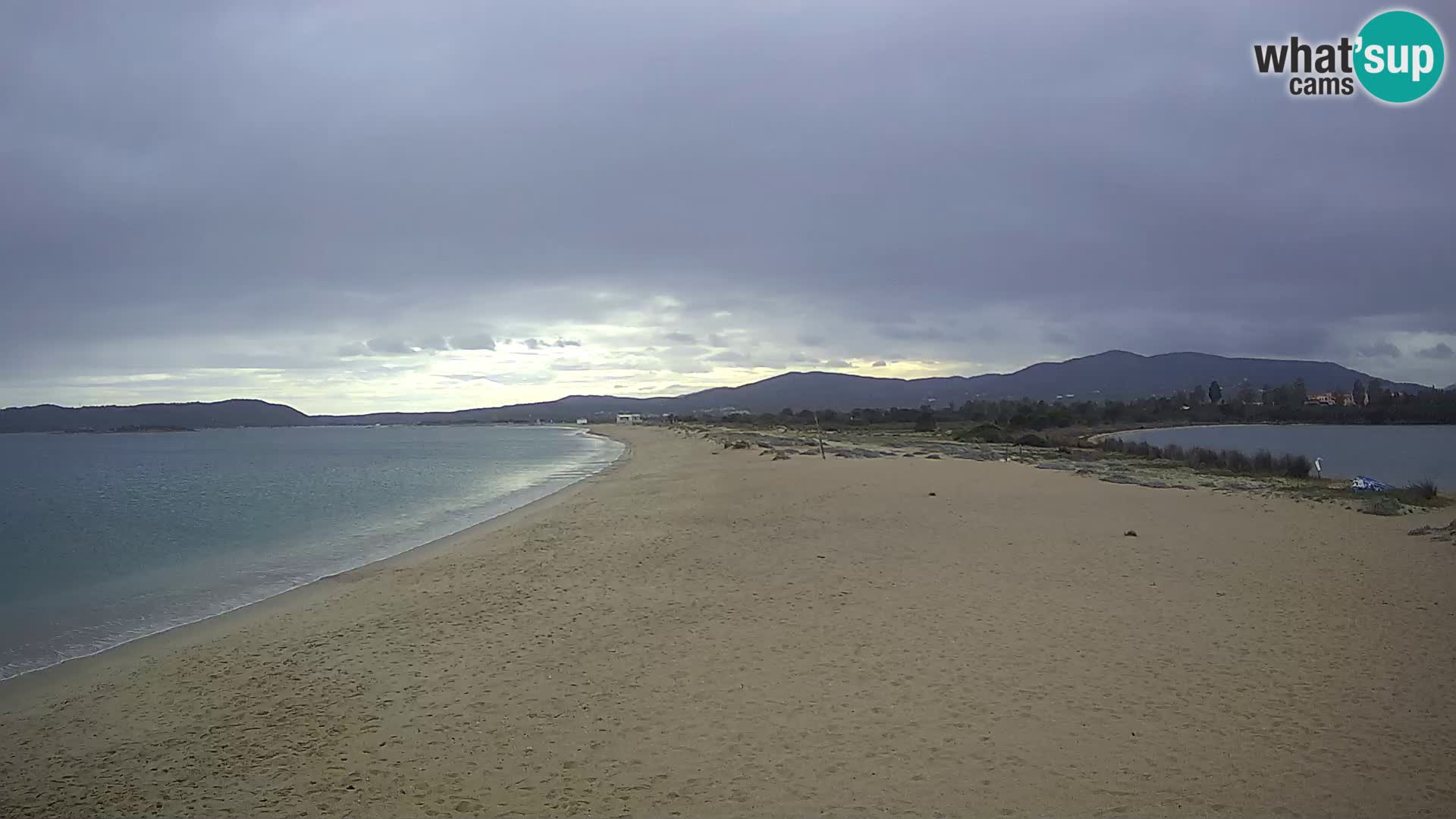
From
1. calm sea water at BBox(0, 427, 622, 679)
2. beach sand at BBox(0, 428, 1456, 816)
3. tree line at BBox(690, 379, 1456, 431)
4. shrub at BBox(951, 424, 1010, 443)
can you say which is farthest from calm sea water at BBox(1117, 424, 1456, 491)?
calm sea water at BBox(0, 427, 622, 679)

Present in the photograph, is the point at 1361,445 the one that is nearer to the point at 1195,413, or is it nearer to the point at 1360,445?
the point at 1360,445

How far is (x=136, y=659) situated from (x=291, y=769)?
4706 mm

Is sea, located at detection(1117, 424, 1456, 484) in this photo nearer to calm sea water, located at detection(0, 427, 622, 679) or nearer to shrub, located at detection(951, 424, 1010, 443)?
shrub, located at detection(951, 424, 1010, 443)

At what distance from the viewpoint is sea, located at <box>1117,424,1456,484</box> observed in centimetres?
3253

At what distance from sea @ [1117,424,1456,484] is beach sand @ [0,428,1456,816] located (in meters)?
21.4

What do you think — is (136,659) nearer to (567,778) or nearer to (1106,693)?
(567,778)

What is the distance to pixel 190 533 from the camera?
62.5 ft

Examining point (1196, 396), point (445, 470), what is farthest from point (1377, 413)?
point (445, 470)

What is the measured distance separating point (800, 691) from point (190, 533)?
18769mm

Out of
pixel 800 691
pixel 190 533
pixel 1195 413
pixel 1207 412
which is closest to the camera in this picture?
pixel 800 691

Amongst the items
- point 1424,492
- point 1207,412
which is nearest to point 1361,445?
point 1424,492

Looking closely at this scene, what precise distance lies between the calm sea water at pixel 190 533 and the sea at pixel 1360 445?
2945 centimetres

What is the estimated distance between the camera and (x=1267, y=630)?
292 inches

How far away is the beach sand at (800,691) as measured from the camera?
4637 mm
